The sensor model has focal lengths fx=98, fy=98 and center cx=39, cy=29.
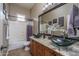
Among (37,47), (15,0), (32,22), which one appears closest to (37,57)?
(37,47)

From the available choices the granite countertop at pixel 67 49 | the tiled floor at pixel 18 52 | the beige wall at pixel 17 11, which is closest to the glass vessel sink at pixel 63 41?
the granite countertop at pixel 67 49

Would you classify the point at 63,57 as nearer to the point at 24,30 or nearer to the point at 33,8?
the point at 24,30

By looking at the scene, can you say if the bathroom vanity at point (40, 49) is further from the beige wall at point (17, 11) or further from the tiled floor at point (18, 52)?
the beige wall at point (17, 11)

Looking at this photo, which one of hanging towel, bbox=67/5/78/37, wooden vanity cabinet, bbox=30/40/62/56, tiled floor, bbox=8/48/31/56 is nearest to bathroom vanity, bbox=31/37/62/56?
wooden vanity cabinet, bbox=30/40/62/56

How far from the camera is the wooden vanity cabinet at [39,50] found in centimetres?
140

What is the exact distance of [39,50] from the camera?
1.51 meters

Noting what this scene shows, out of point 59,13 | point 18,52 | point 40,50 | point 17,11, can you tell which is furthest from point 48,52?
point 17,11

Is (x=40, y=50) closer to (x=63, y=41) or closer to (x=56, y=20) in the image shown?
(x=63, y=41)

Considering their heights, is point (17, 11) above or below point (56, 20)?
above

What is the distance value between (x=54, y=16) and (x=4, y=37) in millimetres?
824

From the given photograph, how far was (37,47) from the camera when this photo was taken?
5.03 feet

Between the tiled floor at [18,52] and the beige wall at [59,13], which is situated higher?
the beige wall at [59,13]

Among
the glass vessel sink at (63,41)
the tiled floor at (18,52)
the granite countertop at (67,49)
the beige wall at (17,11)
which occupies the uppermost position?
the beige wall at (17,11)

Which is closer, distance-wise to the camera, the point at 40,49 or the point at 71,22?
the point at 71,22
